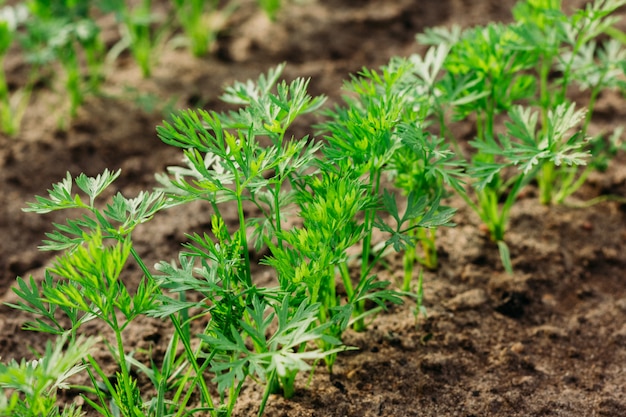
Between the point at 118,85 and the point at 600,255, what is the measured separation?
2.08 m

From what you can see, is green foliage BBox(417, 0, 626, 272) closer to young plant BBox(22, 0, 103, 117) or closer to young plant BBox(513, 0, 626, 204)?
young plant BBox(513, 0, 626, 204)

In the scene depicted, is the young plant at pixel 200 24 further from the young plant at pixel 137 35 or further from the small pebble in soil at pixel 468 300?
the small pebble in soil at pixel 468 300

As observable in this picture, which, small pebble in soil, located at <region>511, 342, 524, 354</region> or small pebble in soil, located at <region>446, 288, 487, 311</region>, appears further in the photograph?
small pebble in soil, located at <region>446, 288, 487, 311</region>

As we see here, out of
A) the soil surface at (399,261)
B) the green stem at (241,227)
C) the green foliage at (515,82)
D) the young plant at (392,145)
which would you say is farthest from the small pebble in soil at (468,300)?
the green stem at (241,227)

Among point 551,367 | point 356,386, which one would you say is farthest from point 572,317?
point 356,386

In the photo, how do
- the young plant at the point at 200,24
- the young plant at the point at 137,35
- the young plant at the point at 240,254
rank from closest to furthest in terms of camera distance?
the young plant at the point at 240,254
the young plant at the point at 137,35
the young plant at the point at 200,24

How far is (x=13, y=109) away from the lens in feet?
10.4

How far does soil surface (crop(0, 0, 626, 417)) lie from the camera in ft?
6.27

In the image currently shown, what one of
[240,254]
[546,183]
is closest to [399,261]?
A: [546,183]

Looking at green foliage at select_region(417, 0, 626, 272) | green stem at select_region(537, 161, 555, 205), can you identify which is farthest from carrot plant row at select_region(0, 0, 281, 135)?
green stem at select_region(537, 161, 555, 205)

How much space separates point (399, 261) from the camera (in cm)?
233

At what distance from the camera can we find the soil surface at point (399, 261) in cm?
191

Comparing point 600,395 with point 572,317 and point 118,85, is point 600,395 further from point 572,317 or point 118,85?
point 118,85

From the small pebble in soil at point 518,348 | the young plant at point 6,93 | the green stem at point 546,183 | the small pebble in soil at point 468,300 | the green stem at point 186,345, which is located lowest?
the small pebble in soil at point 518,348
